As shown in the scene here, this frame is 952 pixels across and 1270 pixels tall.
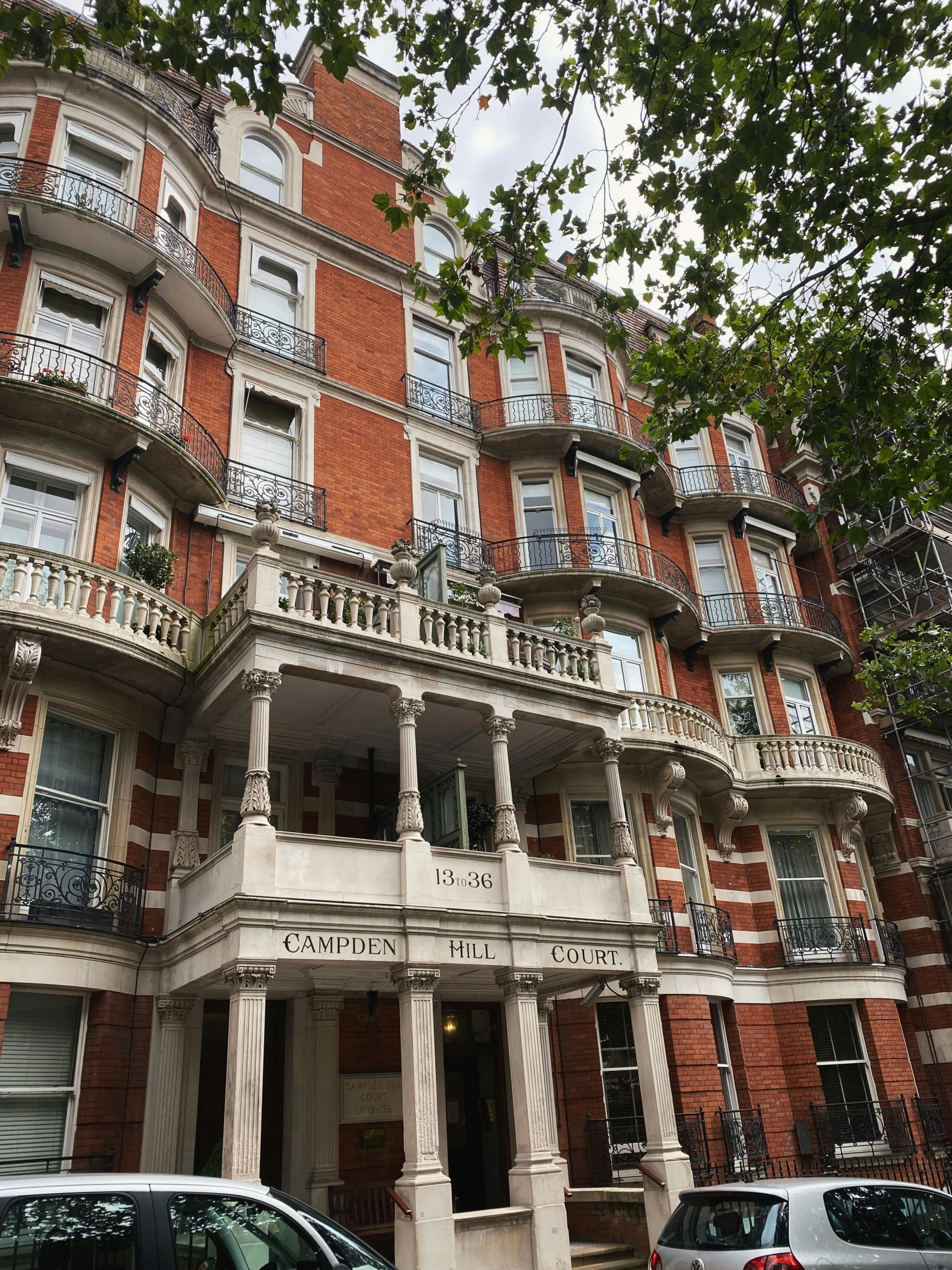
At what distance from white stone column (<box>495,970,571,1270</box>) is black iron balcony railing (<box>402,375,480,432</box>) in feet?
39.8

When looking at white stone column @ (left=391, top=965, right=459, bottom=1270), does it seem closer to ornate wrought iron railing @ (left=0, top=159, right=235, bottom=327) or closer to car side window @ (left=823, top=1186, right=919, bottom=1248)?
car side window @ (left=823, top=1186, right=919, bottom=1248)

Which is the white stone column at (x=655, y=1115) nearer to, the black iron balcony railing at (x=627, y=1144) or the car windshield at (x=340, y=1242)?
the black iron balcony railing at (x=627, y=1144)

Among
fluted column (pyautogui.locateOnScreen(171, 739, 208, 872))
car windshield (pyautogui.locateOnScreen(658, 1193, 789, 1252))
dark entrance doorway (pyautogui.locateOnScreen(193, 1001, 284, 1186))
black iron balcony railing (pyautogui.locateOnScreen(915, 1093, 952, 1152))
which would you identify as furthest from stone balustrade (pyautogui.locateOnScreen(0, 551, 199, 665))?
black iron balcony railing (pyautogui.locateOnScreen(915, 1093, 952, 1152))

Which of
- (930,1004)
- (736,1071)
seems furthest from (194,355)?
(930,1004)

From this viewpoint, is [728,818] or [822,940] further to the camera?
[728,818]

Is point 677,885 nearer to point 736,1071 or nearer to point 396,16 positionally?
point 736,1071

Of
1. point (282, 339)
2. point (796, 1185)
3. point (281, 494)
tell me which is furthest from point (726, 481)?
point (796, 1185)

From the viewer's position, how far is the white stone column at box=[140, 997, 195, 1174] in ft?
40.3

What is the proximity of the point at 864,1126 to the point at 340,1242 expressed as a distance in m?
15.8

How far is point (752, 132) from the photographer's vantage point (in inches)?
347

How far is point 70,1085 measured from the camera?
12305 mm

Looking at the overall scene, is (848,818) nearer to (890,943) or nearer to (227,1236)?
(890,943)

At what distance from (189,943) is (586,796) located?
840 cm

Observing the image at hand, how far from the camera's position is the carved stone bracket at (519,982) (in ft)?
43.5
